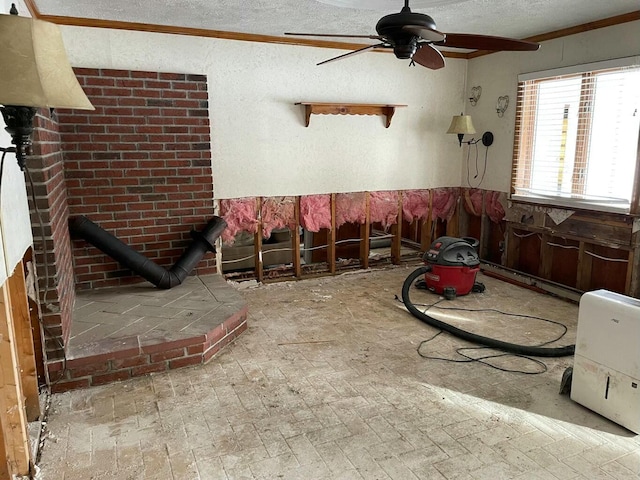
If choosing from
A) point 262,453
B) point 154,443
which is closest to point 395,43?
point 262,453

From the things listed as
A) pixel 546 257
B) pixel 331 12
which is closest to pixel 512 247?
pixel 546 257

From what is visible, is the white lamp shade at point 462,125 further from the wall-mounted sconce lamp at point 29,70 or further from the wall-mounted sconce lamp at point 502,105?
the wall-mounted sconce lamp at point 29,70

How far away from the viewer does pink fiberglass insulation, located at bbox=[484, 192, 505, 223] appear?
5.23 metres

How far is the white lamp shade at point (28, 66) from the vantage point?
1377 mm

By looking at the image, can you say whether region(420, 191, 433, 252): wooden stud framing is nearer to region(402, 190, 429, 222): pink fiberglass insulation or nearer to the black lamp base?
region(402, 190, 429, 222): pink fiberglass insulation

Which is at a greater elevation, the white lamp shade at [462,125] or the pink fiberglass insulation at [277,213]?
the white lamp shade at [462,125]

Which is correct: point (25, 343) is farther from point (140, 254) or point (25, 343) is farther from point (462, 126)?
point (462, 126)

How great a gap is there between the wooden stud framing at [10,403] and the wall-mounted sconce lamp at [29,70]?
2.73 ft

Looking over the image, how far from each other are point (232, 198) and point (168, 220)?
70 centimetres

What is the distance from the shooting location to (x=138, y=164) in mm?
4082

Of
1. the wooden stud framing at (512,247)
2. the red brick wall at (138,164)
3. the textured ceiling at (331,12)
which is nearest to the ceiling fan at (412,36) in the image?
the textured ceiling at (331,12)

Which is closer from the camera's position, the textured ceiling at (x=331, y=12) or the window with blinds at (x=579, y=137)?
the textured ceiling at (x=331, y=12)

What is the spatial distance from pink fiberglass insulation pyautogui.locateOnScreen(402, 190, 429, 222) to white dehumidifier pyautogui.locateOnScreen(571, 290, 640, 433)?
313 cm

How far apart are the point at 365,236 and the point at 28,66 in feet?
14.0
